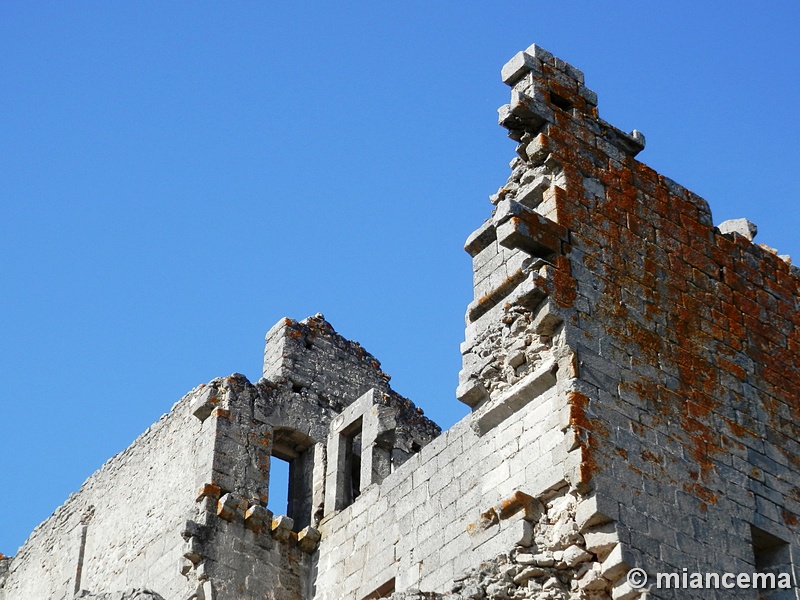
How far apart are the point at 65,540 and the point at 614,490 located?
7.84m

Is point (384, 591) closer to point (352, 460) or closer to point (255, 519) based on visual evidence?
point (255, 519)

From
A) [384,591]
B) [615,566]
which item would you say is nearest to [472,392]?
[615,566]

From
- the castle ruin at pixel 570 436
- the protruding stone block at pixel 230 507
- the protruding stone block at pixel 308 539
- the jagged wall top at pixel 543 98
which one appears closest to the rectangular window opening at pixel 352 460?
the castle ruin at pixel 570 436

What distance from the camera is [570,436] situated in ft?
27.6

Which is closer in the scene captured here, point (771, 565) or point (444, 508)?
point (771, 565)

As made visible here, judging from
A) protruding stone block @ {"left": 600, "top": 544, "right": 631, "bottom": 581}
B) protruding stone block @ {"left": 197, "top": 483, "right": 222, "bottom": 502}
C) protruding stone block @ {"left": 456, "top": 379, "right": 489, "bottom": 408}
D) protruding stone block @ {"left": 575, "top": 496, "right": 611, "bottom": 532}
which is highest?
protruding stone block @ {"left": 197, "top": 483, "right": 222, "bottom": 502}

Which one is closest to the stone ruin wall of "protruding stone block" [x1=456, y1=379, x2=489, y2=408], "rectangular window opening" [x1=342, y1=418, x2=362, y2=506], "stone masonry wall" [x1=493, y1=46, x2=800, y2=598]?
"rectangular window opening" [x1=342, y1=418, x2=362, y2=506]

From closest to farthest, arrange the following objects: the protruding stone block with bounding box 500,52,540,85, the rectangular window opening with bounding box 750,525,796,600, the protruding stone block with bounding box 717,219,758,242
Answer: the rectangular window opening with bounding box 750,525,796,600 < the protruding stone block with bounding box 500,52,540,85 < the protruding stone block with bounding box 717,219,758,242

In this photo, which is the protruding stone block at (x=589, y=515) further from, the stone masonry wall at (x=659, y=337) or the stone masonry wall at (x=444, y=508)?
the stone masonry wall at (x=444, y=508)

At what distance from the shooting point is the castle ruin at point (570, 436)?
8.40m

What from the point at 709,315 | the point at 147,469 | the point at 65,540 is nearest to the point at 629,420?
the point at 709,315

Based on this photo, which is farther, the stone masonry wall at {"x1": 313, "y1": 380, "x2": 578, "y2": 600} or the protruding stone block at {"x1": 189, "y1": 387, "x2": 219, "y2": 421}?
the protruding stone block at {"x1": 189, "y1": 387, "x2": 219, "y2": 421}

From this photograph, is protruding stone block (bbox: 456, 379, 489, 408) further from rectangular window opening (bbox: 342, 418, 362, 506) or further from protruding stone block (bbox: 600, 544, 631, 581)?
rectangular window opening (bbox: 342, 418, 362, 506)

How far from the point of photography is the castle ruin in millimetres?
8398
